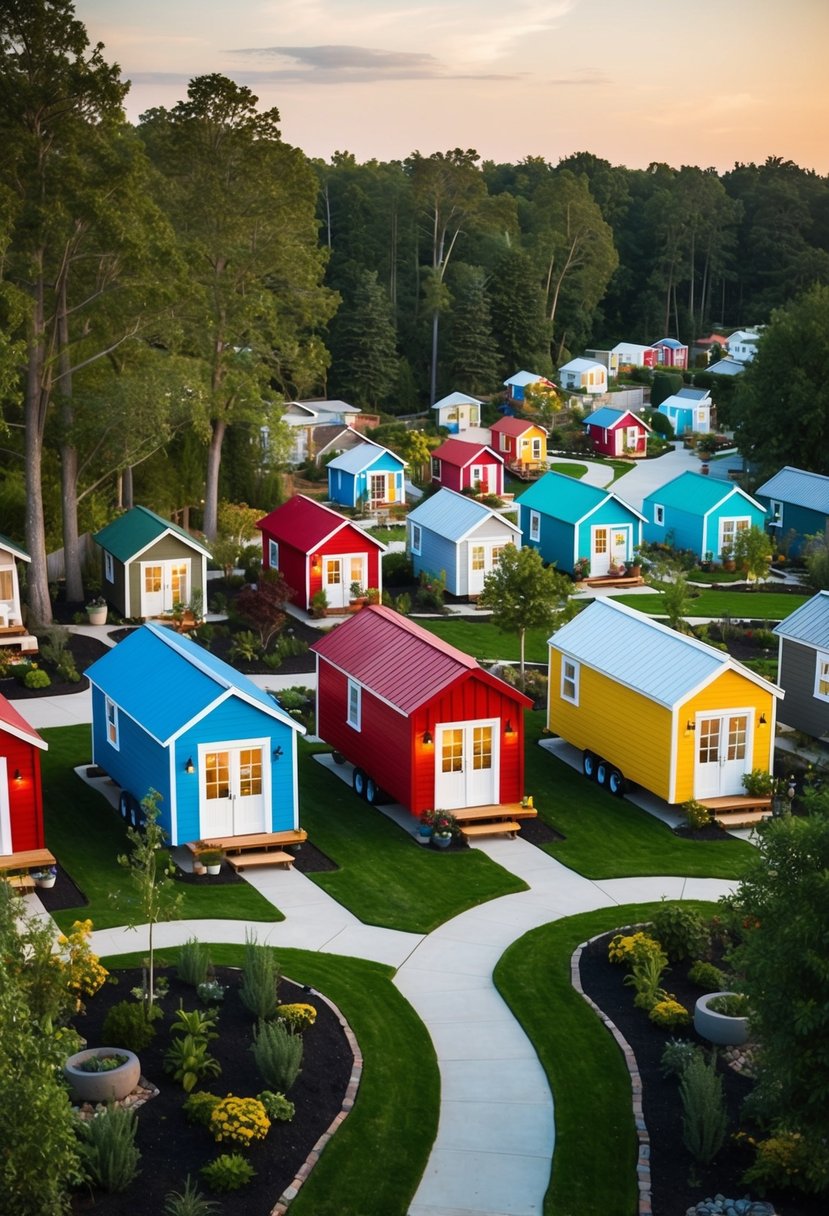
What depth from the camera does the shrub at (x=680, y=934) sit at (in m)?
20.7

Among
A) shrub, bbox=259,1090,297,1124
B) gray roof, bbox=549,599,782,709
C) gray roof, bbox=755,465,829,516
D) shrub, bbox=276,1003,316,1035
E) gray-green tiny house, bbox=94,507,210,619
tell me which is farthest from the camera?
gray roof, bbox=755,465,829,516

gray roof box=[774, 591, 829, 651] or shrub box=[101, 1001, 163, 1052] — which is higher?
gray roof box=[774, 591, 829, 651]

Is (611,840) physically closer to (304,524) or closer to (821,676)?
(821,676)

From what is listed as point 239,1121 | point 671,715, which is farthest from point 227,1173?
point 671,715

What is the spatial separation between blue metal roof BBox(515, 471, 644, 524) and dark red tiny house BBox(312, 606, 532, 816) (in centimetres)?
2073

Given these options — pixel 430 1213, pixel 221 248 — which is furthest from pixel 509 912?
pixel 221 248

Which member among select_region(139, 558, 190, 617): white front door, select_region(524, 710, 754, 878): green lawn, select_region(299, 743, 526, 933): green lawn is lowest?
select_region(524, 710, 754, 878): green lawn

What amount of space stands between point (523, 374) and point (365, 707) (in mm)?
61436

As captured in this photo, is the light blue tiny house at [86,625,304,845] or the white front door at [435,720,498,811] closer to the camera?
the light blue tiny house at [86,625,304,845]

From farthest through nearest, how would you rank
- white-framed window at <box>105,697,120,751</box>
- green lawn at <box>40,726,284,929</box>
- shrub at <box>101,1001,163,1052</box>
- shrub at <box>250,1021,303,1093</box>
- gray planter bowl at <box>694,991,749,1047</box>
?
white-framed window at <box>105,697,120,751</box>
green lawn at <box>40,726,284,929</box>
gray planter bowl at <box>694,991,749,1047</box>
shrub at <box>101,1001,163,1052</box>
shrub at <box>250,1021,303,1093</box>

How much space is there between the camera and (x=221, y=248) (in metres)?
46.8

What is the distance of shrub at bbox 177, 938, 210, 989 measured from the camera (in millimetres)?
19594

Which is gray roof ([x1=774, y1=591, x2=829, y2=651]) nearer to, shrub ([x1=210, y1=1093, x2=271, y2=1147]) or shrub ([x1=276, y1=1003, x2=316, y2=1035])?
shrub ([x1=276, y1=1003, x2=316, y2=1035])

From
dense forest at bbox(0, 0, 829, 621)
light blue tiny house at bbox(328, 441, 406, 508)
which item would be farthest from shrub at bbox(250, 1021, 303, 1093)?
light blue tiny house at bbox(328, 441, 406, 508)
